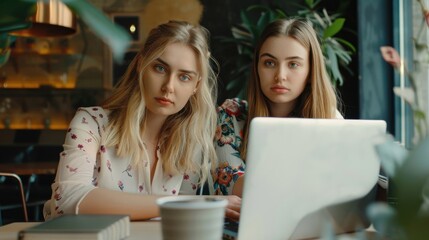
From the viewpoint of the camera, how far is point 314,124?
3.26 ft

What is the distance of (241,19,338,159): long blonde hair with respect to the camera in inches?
79.9

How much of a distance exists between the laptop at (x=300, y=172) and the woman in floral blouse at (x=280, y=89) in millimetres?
816

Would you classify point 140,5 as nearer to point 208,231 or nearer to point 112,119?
point 112,119

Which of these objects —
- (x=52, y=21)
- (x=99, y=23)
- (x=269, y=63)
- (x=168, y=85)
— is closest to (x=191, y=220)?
(x=99, y=23)

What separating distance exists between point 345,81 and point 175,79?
3473 millimetres

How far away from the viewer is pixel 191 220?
2.61 feet

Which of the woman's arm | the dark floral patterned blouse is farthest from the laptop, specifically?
the dark floral patterned blouse

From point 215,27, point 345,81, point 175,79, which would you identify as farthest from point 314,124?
point 215,27

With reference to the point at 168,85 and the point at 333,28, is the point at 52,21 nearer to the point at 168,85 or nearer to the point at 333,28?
the point at 168,85

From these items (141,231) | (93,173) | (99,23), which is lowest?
(141,231)

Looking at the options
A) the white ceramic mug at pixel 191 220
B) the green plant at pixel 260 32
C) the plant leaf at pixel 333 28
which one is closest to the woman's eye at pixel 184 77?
the white ceramic mug at pixel 191 220

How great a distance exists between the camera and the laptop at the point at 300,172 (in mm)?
969

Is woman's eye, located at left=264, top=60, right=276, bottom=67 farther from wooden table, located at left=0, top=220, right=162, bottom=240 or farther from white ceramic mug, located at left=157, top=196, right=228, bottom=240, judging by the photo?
white ceramic mug, located at left=157, top=196, right=228, bottom=240

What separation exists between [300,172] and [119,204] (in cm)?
66
